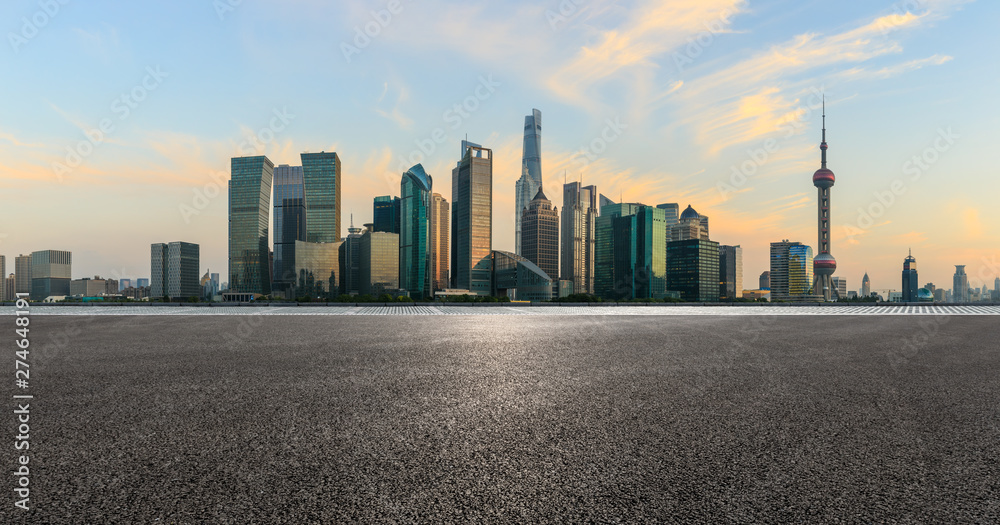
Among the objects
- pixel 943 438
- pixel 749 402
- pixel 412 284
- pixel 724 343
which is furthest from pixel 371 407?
pixel 412 284

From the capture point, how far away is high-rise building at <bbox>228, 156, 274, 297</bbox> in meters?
178

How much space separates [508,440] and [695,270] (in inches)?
7914

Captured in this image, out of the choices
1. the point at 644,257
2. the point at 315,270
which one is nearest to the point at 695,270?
the point at 644,257

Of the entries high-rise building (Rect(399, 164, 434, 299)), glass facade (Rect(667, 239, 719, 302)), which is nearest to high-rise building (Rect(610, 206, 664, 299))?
glass facade (Rect(667, 239, 719, 302))

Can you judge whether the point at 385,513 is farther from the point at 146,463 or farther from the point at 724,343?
the point at 724,343

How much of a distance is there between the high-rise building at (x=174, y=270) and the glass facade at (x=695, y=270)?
184m

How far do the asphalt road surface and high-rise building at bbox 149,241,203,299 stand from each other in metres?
207

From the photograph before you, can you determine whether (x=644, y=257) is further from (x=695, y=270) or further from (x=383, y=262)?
(x=383, y=262)

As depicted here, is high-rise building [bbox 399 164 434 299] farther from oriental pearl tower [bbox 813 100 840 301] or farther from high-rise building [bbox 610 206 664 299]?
oriental pearl tower [bbox 813 100 840 301]

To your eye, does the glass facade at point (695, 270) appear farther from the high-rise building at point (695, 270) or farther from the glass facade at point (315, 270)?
the glass facade at point (315, 270)

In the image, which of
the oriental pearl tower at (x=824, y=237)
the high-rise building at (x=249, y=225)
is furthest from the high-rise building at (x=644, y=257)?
the high-rise building at (x=249, y=225)

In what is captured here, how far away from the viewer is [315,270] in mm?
176125

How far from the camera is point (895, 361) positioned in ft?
38.4

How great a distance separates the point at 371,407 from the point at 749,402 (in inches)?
213
